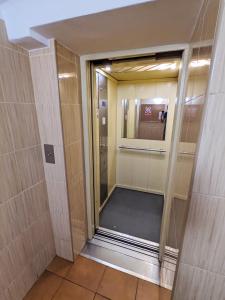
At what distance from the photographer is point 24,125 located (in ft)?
3.38

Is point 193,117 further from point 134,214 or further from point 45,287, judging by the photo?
point 134,214

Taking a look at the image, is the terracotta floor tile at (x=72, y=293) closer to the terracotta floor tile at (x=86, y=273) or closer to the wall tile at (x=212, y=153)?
the terracotta floor tile at (x=86, y=273)

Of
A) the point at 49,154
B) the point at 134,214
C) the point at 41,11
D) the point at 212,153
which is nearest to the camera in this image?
the point at 212,153

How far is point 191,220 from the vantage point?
0.56 metres

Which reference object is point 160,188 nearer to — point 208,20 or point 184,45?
point 184,45

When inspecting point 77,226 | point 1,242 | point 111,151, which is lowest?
point 77,226

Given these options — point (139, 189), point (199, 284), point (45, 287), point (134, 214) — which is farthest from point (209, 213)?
point (139, 189)

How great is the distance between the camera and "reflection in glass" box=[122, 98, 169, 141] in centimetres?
226

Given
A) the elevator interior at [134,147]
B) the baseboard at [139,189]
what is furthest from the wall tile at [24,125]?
the baseboard at [139,189]

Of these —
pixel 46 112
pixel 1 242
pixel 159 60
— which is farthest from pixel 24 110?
pixel 159 60

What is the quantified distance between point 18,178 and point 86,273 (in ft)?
3.67

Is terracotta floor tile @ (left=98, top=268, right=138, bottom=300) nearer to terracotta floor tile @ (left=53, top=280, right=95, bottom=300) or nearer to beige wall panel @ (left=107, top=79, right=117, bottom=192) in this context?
terracotta floor tile @ (left=53, top=280, right=95, bottom=300)

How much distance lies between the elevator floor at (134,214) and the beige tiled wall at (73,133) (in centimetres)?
59

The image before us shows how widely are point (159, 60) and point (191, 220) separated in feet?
3.70
